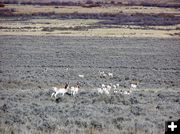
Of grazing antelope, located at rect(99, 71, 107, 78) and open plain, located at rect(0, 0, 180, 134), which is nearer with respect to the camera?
open plain, located at rect(0, 0, 180, 134)

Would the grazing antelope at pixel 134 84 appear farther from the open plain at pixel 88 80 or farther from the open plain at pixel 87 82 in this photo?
the open plain at pixel 87 82

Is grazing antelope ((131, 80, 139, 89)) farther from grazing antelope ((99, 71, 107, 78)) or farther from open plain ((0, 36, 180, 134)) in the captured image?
grazing antelope ((99, 71, 107, 78))

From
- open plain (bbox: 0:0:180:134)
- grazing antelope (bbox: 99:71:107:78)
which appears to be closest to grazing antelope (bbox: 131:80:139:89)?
open plain (bbox: 0:0:180:134)

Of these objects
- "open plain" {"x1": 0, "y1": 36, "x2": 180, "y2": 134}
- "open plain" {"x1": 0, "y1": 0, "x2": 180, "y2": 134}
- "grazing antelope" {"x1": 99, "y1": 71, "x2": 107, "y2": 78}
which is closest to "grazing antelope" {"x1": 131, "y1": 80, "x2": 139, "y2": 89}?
"open plain" {"x1": 0, "y1": 0, "x2": 180, "y2": 134}

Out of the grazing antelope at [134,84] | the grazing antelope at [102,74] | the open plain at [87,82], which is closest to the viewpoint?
the open plain at [87,82]

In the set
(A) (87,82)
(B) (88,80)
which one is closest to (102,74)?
(B) (88,80)

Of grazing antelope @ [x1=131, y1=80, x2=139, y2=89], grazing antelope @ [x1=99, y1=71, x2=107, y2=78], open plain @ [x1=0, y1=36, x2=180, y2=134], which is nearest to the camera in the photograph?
open plain @ [x1=0, y1=36, x2=180, y2=134]

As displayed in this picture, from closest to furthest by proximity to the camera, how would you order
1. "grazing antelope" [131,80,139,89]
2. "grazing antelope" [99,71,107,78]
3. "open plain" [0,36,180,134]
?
"open plain" [0,36,180,134], "grazing antelope" [131,80,139,89], "grazing antelope" [99,71,107,78]

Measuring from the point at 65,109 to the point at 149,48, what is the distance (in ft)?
116

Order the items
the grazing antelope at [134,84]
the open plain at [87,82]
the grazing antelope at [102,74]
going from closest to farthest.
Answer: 1. the open plain at [87,82]
2. the grazing antelope at [134,84]
3. the grazing antelope at [102,74]

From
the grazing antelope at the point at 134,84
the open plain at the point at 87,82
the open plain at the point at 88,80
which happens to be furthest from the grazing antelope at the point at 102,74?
the grazing antelope at the point at 134,84

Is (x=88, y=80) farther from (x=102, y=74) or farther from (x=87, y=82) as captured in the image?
(x=102, y=74)

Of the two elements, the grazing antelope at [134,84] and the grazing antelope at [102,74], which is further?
the grazing antelope at [102,74]

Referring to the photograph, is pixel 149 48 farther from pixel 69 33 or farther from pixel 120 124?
pixel 120 124
